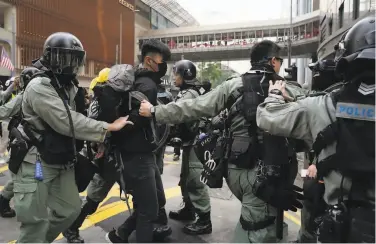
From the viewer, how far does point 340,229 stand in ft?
6.04

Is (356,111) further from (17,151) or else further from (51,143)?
(17,151)

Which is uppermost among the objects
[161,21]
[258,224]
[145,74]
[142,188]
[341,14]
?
[161,21]

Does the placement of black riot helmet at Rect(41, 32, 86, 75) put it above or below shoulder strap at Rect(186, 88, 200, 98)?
above

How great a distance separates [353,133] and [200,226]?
274 centimetres

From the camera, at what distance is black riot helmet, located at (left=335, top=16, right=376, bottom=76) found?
6.01 feet

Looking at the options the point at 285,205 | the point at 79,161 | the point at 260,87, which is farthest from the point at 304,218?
the point at 79,161

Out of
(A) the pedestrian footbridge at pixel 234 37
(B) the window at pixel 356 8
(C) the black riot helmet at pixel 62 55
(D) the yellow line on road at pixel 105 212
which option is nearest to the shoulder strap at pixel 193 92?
(C) the black riot helmet at pixel 62 55

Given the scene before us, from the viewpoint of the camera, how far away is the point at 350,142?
1.82 m

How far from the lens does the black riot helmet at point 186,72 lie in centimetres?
452

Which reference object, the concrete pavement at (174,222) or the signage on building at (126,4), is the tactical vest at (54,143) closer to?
the concrete pavement at (174,222)

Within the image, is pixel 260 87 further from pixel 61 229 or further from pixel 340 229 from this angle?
pixel 61 229

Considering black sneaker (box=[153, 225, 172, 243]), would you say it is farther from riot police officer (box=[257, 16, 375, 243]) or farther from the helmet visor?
riot police officer (box=[257, 16, 375, 243])

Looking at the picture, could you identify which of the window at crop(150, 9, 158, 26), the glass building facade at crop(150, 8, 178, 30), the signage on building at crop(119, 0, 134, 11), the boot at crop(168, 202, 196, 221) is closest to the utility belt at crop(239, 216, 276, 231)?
the boot at crop(168, 202, 196, 221)

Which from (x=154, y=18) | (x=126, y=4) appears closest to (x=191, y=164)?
(x=126, y=4)
